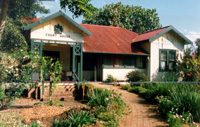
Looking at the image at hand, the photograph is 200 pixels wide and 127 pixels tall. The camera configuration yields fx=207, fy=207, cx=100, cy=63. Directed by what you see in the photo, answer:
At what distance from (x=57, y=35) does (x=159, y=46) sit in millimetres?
8728

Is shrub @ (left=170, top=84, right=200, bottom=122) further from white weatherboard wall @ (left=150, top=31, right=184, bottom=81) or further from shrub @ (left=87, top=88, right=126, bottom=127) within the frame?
white weatherboard wall @ (left=150, top=31, right=184, bottom=81)

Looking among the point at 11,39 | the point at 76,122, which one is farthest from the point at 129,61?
the point at 76,122

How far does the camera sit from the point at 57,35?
13516mm

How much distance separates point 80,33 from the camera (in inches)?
564

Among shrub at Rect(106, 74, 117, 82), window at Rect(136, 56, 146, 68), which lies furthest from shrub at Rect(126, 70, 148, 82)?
window at Rect(136, 56, 146, 68)

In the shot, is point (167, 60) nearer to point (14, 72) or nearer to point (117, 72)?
point (117, 72)

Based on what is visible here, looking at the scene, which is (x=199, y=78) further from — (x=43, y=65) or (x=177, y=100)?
(x=43, y=65)

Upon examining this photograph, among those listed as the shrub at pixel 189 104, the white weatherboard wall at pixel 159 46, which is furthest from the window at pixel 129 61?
the shrub at pixel 189 104

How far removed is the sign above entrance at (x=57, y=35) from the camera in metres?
12.9

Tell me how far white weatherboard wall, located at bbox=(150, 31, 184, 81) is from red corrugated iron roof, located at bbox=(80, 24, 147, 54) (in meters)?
0.94

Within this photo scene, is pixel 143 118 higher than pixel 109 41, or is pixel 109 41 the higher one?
pixel 109 41

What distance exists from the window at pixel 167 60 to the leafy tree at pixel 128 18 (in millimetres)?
11769

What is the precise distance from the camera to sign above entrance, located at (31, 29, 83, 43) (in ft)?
42.4

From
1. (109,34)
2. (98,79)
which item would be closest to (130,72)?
(98,79)
